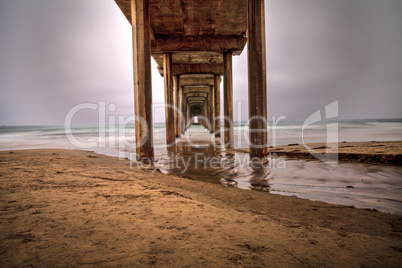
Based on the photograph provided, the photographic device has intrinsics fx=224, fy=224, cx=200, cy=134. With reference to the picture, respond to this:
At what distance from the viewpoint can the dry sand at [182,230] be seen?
1548 mm

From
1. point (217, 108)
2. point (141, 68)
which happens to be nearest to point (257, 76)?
point (141, 68)

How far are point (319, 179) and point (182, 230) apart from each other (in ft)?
11.4

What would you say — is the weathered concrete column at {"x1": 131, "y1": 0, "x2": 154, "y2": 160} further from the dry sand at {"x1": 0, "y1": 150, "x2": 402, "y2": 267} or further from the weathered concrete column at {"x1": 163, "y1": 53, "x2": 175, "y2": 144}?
the weathered concrete column at {"x1": 163, "y1": 53, "x2": 175, "y2": 144}

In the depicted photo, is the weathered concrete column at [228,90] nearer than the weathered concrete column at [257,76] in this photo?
No

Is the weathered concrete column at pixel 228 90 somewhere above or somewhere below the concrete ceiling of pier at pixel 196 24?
below

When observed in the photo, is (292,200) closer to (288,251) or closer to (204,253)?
(288,251)

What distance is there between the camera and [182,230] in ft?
6.48

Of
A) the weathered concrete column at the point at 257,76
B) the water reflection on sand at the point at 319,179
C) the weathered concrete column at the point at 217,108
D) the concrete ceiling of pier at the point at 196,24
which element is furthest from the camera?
the weathered concrete column at the point at 217,108

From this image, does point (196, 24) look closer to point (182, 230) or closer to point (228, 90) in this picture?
point (228, 90)

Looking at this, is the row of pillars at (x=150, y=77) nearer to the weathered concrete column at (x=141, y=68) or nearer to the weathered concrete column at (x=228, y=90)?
the weathered concrete column at (x=141, y=68)

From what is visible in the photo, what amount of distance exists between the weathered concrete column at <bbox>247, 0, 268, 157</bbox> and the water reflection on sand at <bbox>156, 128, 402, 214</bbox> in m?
1.31

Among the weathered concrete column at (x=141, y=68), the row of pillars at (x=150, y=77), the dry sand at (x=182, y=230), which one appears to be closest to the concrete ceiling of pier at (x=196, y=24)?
the weathered concrete column at (x=141, y=68)

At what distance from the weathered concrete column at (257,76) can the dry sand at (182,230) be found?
4.22 meters

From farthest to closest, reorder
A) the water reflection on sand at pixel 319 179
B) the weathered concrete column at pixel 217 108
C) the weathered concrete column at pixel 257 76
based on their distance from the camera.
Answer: the weathered concrete column at pixel 217 108 → the weathered concrete column at pixel 257 76 → the water reflection on sand at pixel 319 179
